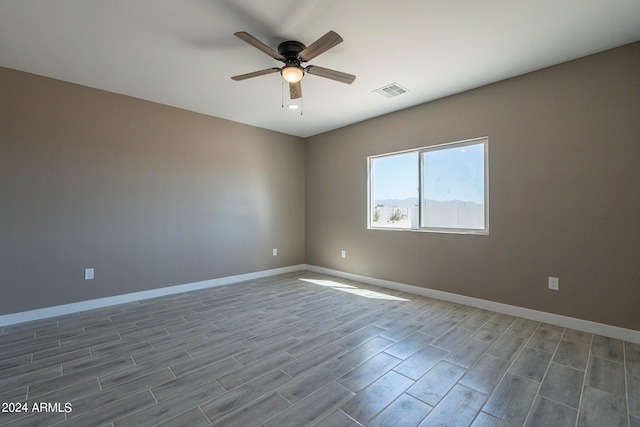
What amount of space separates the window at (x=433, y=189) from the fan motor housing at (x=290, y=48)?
2332mm

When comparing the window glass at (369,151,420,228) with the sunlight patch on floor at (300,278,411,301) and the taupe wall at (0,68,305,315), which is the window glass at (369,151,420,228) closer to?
the sunlight patch on floor at (300,278,411,301)

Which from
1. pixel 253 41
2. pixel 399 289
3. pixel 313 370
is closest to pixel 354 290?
pixel 399 289

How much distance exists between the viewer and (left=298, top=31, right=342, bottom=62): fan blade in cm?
200

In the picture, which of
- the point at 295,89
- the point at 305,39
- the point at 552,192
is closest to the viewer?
the point at 305,39

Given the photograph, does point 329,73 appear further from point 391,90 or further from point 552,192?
point 552,192

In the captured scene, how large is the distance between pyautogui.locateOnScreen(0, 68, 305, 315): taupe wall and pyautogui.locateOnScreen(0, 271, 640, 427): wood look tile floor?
600 millimetres

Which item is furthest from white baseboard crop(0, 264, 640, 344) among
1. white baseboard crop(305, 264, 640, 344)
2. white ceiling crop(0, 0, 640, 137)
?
white ceiling crop(0, 0, 640, 137)

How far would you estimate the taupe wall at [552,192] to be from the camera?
251cm

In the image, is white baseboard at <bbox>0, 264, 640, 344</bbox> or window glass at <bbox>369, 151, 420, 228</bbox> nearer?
white baseboard at <bbox>0, 264, 640, 344</bbox>

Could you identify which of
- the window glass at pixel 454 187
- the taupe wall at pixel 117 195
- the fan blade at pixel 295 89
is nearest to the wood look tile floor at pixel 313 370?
the taupe wall at pixel 117 195

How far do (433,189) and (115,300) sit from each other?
4.58m

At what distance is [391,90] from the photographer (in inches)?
136

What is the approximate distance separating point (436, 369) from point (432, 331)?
2.28 feet

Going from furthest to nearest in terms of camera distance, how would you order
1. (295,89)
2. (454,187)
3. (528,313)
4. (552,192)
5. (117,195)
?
(454,187), (117,195), (528,313), (552,192), (295,89)
